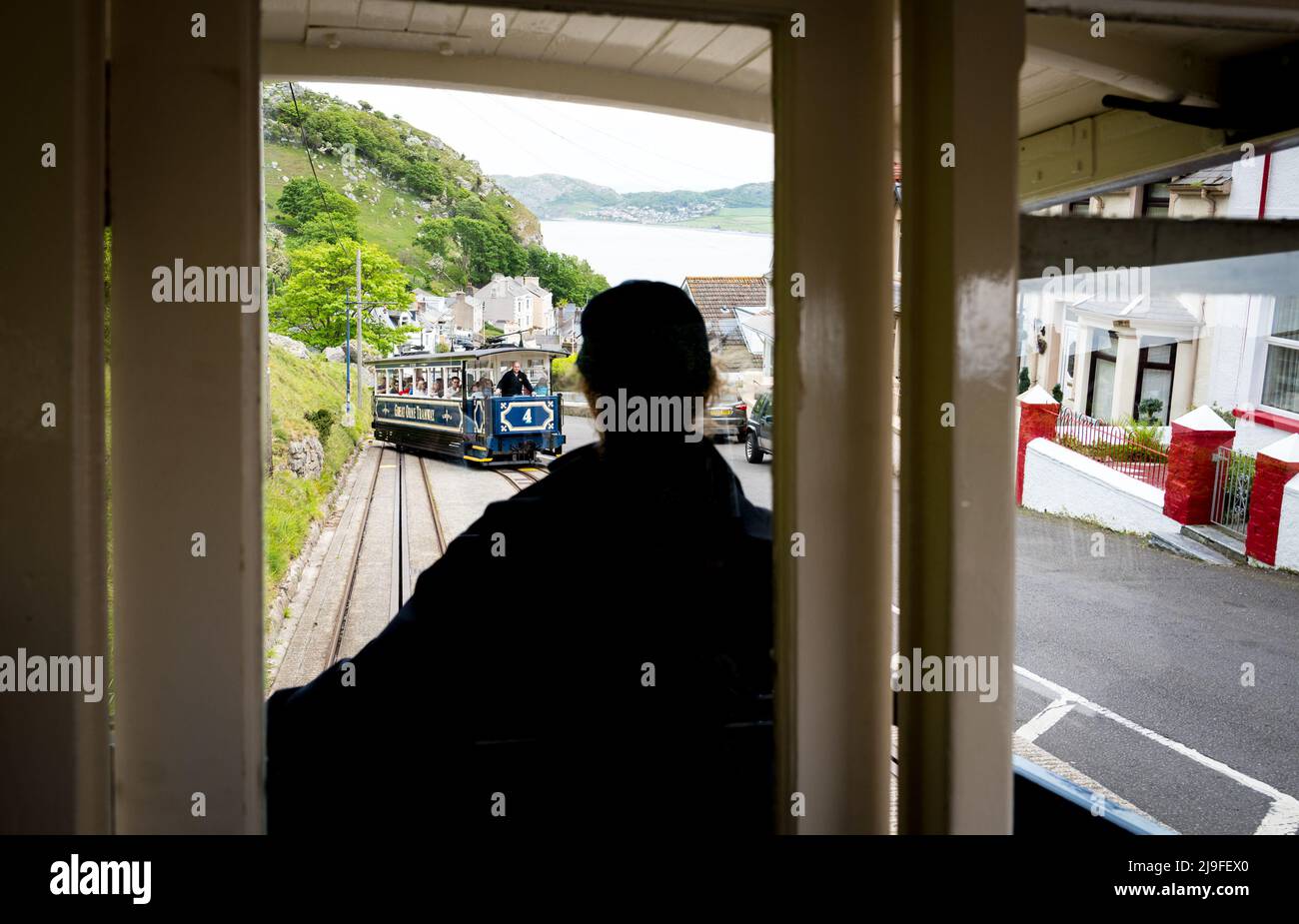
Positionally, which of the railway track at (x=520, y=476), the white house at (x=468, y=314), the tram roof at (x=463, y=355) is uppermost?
the white house at (x=468, y=314)

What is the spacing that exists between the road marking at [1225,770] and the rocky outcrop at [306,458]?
2.71m

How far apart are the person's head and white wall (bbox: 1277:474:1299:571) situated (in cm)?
184

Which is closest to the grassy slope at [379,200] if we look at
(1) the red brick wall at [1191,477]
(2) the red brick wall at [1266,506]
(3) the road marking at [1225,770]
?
(1) the red brick wall at [1191,477]

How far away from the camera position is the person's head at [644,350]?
1452 millimetres

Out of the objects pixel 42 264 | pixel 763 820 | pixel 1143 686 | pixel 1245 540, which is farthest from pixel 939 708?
pixel 1143 686

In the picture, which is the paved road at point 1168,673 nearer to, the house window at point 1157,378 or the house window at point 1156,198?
the house window at point 1157,378

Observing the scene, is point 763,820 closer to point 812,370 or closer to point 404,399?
point 812,370

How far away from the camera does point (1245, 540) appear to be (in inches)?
105

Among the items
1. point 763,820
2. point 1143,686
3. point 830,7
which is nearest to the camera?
point 830,7

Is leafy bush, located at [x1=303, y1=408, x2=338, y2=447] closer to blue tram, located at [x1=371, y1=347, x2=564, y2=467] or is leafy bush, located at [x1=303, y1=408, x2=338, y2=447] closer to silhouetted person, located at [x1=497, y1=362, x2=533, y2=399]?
blue tram, located at [x1=371, y1=347, x2=564, y2=467]

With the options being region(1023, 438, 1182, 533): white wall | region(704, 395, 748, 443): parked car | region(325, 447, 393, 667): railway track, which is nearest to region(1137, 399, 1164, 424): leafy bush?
region(1023, 438, 1182, 533): white wall

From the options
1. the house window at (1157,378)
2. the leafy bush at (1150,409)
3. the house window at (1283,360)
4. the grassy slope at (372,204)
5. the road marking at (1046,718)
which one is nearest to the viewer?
the grassy slope at (372,204)

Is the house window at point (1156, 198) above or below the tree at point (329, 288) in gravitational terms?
above
